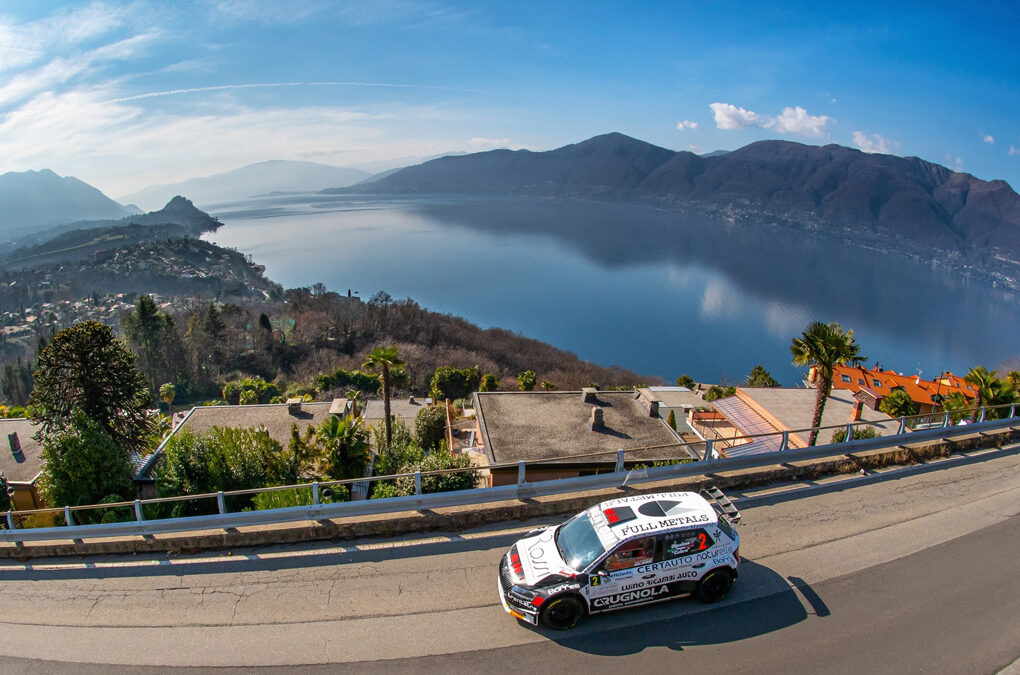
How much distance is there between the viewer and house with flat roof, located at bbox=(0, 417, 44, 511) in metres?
18.0

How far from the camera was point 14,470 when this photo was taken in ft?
62.4

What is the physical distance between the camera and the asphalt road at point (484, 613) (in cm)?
657

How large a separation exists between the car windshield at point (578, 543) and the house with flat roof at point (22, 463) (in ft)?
57.1

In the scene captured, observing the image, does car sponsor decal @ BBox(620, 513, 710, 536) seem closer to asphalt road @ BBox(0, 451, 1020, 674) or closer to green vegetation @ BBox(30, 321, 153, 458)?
→ asphalt road @ BBox(0, 451, 1020, 674)

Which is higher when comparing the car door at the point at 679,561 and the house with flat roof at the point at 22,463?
the car door at the point at 679,561

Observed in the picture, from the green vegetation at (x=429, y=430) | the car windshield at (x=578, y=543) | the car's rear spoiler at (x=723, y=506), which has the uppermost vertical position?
the car windshield at (x=578, y=543)

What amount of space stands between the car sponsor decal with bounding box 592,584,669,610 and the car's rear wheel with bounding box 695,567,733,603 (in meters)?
0.49

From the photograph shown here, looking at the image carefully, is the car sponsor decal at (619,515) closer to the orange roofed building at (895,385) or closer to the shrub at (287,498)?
the shrub at (287,498)

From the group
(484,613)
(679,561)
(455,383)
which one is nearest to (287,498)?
(484,613)

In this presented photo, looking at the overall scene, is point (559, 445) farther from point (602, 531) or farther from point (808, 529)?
point (602, 531)

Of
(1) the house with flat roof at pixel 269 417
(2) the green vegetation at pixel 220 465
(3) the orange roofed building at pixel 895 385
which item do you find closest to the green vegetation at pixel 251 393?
(1) the house with flat roof at pixel 269 417

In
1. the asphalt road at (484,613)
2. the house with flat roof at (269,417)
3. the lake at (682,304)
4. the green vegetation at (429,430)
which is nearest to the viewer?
the asphalt road at (484,613)

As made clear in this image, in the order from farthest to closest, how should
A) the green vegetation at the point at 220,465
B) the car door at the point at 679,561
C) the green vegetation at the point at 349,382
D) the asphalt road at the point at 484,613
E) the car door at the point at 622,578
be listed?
the green vegetation at the point at 349,382 → the green vegetation at the point at 220,465 → the car door at the point at 679,561 → the car door at the point at 622,578 → the asphalt road at the point at 484,613

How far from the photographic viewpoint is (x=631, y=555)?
6.98 m
